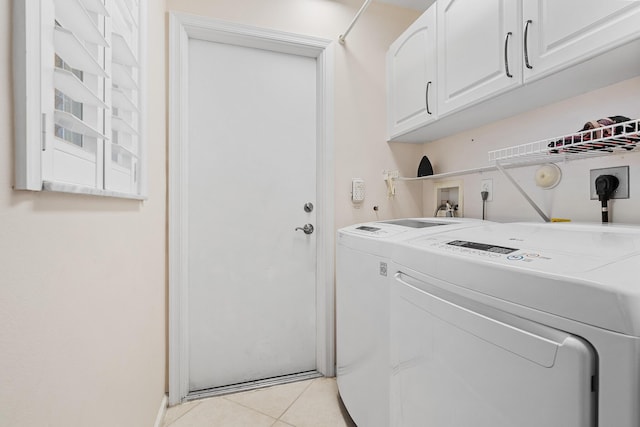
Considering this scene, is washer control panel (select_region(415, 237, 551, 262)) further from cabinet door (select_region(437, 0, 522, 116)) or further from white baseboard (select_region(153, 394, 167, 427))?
white baseboard (select_region(153, 394, 167, 427))

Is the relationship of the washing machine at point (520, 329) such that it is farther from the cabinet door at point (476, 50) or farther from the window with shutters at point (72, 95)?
the window with shutters at point (72, 95)

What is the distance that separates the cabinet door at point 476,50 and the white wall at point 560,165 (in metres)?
0.33

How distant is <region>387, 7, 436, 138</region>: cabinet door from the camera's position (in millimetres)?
1664

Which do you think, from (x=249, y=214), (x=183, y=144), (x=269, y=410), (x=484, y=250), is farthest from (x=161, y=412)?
(x=484, y=250)

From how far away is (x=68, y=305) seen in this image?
619 millimetres

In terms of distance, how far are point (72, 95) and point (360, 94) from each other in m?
1.72

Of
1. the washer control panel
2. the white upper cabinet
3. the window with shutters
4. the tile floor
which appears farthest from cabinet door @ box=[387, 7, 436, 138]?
the tile floor

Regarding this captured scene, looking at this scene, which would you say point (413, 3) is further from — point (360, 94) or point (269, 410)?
point (269, 410)

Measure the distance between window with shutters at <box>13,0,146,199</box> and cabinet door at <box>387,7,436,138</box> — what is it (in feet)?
4.61

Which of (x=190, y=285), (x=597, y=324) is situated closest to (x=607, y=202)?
(x=597, y=324)

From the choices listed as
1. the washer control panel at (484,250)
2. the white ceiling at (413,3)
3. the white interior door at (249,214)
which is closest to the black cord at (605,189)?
the washer control panel at (484,250)

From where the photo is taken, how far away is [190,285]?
179 centimetres

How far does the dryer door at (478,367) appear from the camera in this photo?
1.62ft

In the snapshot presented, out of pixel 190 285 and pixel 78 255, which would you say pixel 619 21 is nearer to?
pixel 78 255
